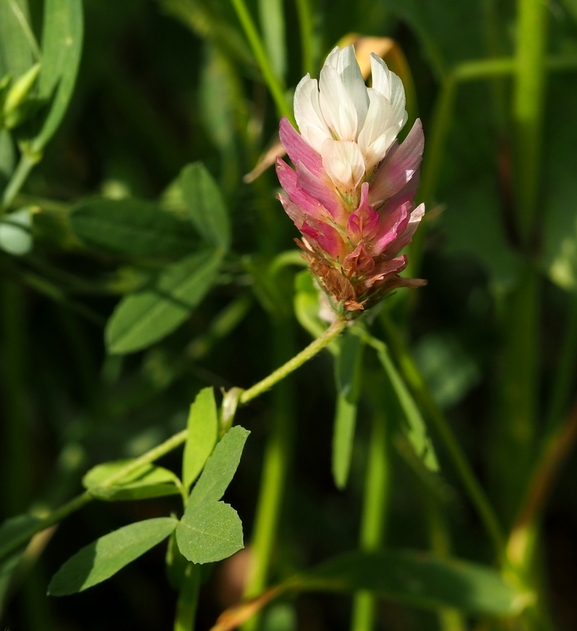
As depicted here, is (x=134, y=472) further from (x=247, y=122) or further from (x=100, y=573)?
(x=247, y=122)

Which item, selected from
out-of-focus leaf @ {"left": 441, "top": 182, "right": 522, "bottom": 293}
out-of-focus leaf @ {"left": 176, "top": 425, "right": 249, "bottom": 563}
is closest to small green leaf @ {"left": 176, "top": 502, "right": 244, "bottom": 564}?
out-of-focus leaf @ {"left": 176, "top": 425, "right": 249, "bottom": 563}

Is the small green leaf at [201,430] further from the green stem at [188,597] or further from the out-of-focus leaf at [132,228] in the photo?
the out-of-focus leaf at [132,228]

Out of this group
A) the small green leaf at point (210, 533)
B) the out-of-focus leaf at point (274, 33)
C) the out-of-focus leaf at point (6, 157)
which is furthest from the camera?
the out-of-focus leaf at point (274, 33)

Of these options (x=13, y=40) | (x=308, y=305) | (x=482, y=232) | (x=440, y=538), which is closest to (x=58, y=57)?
(x=13, y=40)

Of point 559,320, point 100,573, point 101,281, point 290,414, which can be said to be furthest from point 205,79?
point 100,573

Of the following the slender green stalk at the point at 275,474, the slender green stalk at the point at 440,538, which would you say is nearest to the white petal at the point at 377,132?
the slender green stalk at the point at 275,474
